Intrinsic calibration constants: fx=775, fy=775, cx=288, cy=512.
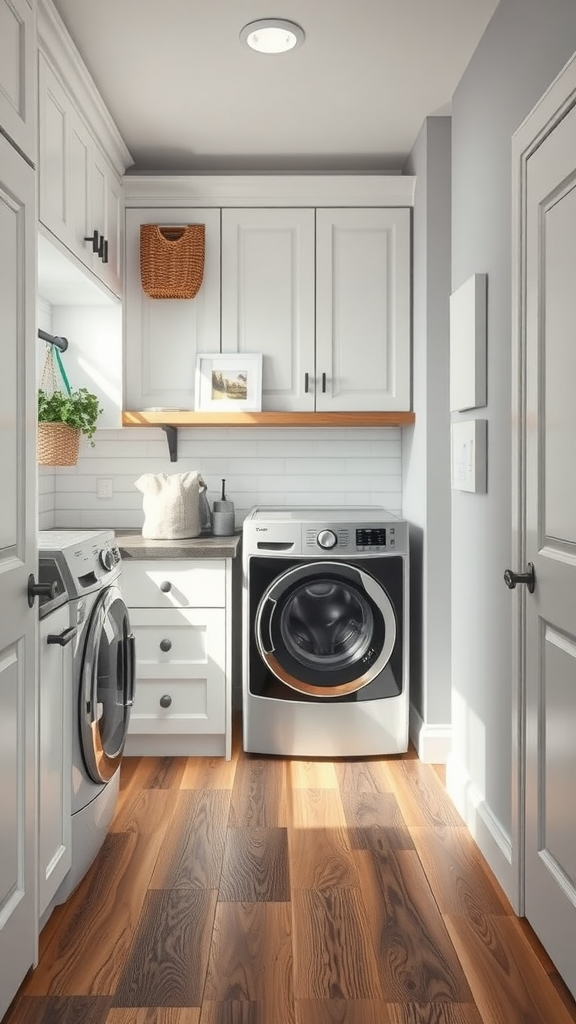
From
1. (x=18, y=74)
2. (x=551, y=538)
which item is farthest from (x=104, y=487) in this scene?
(x=551, y=538)

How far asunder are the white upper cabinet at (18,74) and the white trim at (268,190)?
1629mm

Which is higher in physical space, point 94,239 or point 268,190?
point 268,190

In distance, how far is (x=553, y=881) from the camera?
5.69 ft

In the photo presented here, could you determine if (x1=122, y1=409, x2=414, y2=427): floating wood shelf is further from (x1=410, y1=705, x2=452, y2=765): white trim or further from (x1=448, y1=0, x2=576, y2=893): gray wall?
(x1=410, y1=705, x2=452, y2=765): white trim

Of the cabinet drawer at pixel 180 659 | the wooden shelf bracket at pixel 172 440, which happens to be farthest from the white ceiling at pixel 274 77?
the cabinet drawer at pixel 180 659

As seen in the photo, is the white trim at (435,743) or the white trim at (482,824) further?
the white trim at (435,743)

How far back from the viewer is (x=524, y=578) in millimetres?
→ 1889

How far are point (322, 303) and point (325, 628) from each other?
1393 mm

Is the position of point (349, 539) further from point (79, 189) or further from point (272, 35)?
point (272, 35)

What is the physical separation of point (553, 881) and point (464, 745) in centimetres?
86

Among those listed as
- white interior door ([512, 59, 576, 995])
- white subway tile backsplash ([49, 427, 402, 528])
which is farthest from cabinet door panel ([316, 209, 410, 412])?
white interior door ([512, 59, 576, 995])

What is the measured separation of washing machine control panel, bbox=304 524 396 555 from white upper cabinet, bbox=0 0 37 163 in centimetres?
171

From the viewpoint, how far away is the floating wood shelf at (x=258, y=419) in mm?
3312

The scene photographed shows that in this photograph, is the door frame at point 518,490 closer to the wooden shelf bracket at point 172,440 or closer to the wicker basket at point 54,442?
the wicker basket at point 54,442
